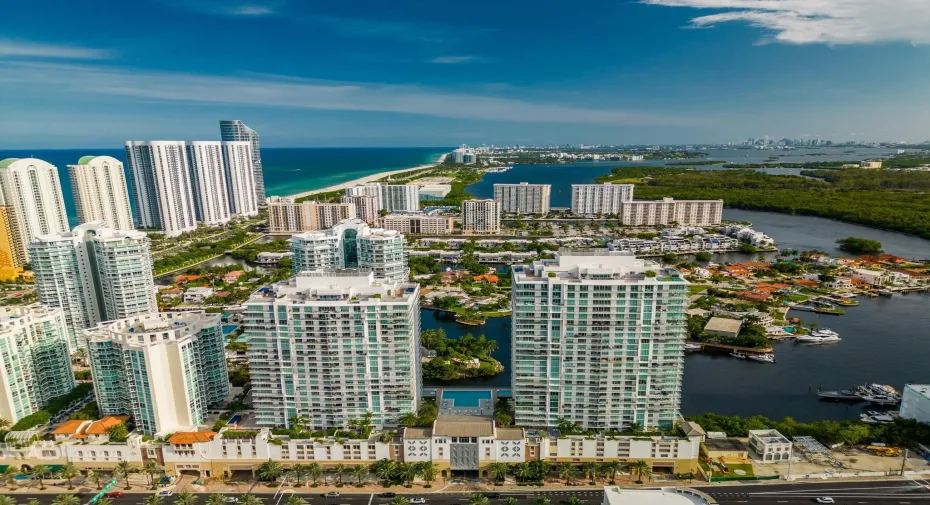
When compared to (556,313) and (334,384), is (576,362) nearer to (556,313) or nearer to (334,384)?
(556,313)

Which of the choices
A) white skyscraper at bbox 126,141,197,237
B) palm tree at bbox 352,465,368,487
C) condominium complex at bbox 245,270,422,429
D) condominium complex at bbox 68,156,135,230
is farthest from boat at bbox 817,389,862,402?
white skyscraper at bbox 126,141,197,237

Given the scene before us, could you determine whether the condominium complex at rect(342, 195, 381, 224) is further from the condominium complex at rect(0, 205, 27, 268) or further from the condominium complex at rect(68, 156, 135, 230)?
the condominium complex at rect(0, 205, 27, 268)

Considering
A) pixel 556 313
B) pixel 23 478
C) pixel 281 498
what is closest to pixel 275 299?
pixel 281 498

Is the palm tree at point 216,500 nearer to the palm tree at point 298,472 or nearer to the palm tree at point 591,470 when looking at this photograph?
the palm tree at point 298,472

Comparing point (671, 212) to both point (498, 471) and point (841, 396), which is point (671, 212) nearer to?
point (841, 396)

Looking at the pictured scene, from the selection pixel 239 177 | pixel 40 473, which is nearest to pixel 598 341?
pixel 40 473

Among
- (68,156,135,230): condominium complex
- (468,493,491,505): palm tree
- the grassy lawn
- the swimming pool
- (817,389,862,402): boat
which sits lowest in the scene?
(817,389,862,402): boat
